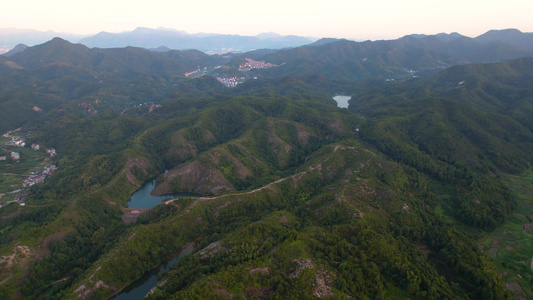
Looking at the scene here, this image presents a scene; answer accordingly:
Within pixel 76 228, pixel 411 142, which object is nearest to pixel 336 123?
pixel 411 142

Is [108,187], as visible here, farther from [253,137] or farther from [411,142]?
[411,142]

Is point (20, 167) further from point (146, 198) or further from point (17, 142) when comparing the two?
point (146, 198)

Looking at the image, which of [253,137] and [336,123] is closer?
[253,137]

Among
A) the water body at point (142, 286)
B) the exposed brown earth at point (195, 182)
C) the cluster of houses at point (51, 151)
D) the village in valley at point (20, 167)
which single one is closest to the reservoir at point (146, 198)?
the exposed brown earth at point (195, 182)

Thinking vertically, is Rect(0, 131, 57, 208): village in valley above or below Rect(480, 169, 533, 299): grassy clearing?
above

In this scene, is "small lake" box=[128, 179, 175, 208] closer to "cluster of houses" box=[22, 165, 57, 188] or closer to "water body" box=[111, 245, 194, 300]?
"water body" box=[111, 245, 194, 300]

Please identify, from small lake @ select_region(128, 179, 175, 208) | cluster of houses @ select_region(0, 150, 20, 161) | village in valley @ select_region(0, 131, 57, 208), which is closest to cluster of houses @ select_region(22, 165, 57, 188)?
village in valley @ select_region(0, 131, 57, 208)
